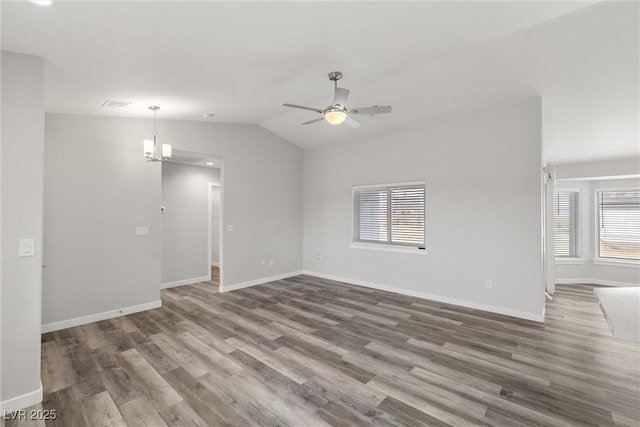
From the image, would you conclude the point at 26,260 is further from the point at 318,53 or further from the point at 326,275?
the point at 326,275

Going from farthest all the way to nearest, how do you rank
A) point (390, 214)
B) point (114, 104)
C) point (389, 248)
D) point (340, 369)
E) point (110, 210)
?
point (390, 214), point (389, 248), point (110, 210), point (114, 104), point (340, 369)

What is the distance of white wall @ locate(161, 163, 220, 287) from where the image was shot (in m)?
5.77

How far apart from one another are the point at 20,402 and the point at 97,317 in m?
1.93

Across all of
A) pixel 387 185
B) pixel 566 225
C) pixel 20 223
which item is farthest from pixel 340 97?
pixel 566 225

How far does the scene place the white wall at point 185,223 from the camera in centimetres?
577

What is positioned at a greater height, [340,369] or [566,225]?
[566,225]

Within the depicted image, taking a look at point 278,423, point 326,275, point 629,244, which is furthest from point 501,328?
point 629,244

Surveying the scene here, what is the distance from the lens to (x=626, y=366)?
2.82 meters

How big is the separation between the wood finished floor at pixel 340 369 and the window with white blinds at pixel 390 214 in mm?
1506

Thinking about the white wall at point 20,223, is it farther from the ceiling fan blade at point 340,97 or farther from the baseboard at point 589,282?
the baseboard at point 589,282

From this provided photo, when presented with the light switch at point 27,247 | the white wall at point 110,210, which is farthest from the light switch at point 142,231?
the light switch at point 27,247

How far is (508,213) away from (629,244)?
4121 millimetres

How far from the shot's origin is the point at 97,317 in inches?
157

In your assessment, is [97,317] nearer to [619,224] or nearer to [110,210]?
[110,210]
